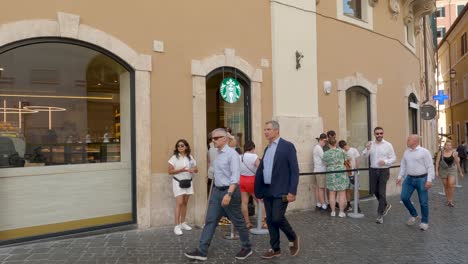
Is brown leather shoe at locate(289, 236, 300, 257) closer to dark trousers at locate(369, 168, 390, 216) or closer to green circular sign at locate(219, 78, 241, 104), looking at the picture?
dark trousers at locate(369, 168, 390, 216)

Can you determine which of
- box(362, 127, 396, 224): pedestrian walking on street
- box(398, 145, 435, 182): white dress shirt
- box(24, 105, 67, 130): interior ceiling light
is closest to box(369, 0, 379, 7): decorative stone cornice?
box(362, 127, 396, 224): pedestrian walking on street

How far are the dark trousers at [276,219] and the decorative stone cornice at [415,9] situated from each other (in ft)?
33.7

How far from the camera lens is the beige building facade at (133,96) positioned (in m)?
6.46

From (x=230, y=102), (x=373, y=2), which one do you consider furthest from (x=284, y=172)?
(x=373, y=2)

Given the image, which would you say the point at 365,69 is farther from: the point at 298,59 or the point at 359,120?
the point at 298,59

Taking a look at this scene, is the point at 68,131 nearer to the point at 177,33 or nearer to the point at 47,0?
the point at 47,0

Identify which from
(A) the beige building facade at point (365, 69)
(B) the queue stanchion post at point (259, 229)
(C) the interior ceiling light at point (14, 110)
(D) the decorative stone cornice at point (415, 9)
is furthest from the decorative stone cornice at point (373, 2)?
(C) the interior ceiling light at point (14, 110)

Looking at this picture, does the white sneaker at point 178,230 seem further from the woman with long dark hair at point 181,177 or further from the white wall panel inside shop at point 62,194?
the white wall panel inside shop at point 62,194

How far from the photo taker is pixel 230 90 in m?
8.35

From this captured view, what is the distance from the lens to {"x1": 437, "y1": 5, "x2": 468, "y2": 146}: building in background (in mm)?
32794

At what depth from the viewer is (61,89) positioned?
6938mm

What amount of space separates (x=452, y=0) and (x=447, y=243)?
166 feet

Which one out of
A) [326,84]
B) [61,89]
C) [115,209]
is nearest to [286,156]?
[115,209]

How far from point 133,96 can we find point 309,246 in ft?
12.4
